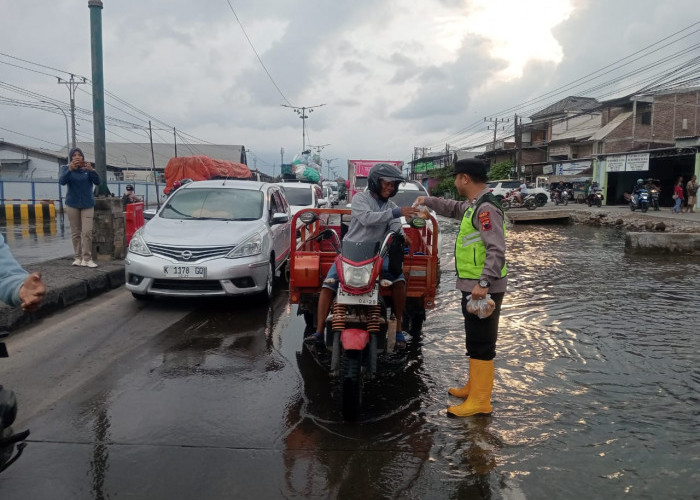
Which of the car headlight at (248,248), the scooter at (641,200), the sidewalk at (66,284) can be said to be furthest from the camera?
the scooter at (641,200)

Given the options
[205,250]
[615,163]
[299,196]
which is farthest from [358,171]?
[205,250]

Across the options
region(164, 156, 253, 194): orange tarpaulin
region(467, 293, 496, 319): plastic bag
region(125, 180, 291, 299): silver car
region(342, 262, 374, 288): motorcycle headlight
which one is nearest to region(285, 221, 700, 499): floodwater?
region(467, 293, 496, 319): plastic bag

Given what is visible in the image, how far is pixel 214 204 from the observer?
8.41 metres

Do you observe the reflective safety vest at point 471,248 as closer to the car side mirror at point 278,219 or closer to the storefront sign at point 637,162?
Answer: the car side mirror at point 278,219

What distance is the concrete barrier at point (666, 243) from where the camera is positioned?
12656 millimetres

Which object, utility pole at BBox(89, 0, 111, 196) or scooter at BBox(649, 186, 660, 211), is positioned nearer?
utility pole at BBox(89, 0, 111, 196)

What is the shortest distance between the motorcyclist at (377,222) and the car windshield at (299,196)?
1034 cm

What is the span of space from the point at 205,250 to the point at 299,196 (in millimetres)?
8393

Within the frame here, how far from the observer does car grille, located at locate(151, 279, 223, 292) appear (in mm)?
6922

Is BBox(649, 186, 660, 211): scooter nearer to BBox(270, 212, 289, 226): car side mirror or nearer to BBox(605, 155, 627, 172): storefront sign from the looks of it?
BBox(605, 155, 627, 172): storefront sign

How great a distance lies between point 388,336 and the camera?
4434 mm

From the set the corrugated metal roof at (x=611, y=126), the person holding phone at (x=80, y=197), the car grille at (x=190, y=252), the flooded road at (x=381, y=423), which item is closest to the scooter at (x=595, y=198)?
the corrugated metal roof at (x=611, y=126)

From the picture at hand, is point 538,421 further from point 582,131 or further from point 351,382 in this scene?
point 582,131

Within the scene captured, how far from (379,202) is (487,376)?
1.59m
